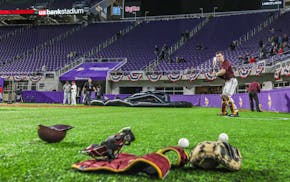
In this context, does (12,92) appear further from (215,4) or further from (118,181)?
(118,181)

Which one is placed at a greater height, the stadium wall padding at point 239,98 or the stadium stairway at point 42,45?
the stadium stairway at point 42,45

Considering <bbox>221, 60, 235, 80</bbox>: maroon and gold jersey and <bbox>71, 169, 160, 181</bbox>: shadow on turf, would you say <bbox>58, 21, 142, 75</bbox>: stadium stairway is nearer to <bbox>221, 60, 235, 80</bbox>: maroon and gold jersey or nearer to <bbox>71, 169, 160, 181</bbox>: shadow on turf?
<bbox>221, 60, 235, 80</bbox>: maroon and gold jersey

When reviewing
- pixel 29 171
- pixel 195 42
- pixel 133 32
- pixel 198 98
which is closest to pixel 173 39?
pixel 195 42

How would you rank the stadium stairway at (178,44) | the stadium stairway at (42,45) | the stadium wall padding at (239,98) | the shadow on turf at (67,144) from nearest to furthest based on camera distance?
the shadow on turf at (67,144)
the stadium wall padding at (239,98)
the stadium stairway at (178,44)
the stadium stairway at (42,45)

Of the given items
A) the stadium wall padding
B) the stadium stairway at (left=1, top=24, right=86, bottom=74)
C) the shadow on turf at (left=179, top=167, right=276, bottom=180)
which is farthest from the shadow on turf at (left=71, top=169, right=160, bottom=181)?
the stadium stairway at (left=1, top=24, right=86, bottom=74)

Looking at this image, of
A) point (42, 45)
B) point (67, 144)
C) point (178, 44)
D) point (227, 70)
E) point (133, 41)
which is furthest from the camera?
point (42, 45)

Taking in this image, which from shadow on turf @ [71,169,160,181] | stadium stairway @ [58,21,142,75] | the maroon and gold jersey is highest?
stadium stairway @ [58,21,142,75]

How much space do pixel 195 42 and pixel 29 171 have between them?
3615 cm

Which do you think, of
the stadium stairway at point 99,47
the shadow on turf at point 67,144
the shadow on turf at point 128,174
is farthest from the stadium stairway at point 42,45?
the shadow on turf at point 128,174

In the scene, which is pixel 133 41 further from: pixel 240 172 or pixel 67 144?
pixel 240 172

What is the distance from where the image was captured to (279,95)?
15.1 m

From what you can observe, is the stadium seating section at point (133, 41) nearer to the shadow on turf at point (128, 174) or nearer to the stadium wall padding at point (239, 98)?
the stadium wall padding at point (239, 98)

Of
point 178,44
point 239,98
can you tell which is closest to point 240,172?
point 239,98

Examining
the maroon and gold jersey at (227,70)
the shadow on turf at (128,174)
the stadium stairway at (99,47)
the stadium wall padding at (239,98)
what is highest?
the stadium stairway at (99,47)
